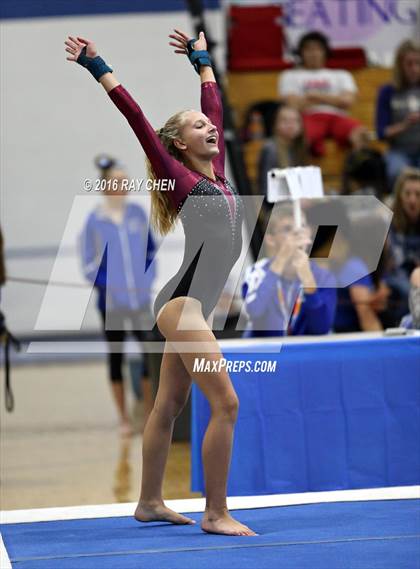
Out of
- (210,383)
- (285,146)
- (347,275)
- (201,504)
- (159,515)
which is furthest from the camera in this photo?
(285,146)

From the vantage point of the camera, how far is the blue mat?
3.73 metres

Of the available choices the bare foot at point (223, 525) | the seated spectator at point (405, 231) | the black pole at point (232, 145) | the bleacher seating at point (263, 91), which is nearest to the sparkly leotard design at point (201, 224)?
the bare foot at point (223, 525)

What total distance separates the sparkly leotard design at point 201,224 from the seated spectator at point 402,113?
4336 mm

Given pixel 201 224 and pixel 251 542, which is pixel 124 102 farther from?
pixel 251 542

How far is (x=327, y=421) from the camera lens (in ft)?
17.4

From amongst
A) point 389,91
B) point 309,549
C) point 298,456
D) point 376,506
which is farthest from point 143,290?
point 309,549

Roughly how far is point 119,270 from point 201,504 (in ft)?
12.1

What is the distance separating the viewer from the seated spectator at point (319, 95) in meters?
8.83

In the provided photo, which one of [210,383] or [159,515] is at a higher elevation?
[210,383]

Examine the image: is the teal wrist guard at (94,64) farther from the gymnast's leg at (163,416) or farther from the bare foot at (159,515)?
the bare foot at (159,515)

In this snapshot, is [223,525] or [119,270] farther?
[119,270]

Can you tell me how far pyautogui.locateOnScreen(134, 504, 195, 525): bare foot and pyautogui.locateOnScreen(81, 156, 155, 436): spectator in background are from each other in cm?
337

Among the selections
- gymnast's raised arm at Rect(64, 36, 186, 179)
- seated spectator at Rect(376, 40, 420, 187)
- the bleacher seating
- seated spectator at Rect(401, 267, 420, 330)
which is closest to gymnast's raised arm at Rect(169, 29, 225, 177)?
gymnast's raised arm at Rect(64, 36, 186, 179)

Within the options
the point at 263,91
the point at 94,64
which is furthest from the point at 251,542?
the point at 263,91
